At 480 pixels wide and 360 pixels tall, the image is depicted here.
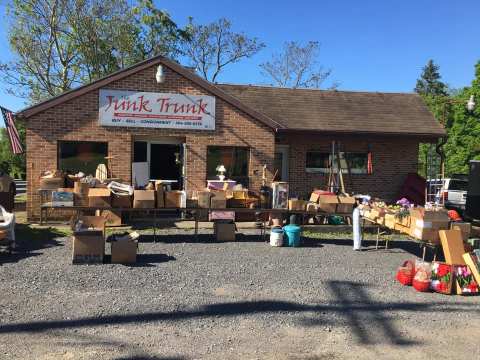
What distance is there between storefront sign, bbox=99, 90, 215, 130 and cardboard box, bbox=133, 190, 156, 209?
2.79 metres

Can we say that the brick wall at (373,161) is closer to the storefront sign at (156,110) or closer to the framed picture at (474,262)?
the storefront sign at (156,110)

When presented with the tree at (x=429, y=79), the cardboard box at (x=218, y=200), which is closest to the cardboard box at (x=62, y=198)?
the cardboard box at (x=218, y=200)

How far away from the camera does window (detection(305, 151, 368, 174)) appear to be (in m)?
15.1

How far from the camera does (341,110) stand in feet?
51.0

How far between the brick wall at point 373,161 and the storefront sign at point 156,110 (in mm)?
3170

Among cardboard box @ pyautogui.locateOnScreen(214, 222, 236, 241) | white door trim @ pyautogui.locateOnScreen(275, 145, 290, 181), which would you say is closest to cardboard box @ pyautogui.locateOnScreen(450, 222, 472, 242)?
cardboard box @ pyautogui.locateOnScreen(214, 222, 236, 241)

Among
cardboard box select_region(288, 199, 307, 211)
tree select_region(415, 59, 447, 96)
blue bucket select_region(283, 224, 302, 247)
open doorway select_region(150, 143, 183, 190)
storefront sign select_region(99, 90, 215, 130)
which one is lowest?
blue bucket select_region(283, 224, 302, 247)

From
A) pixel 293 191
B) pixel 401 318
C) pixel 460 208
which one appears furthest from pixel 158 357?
pixel 460 208

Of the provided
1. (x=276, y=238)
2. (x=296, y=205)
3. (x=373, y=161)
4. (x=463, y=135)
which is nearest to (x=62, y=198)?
(x=276, y=238)

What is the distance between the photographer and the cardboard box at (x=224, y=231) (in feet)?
33.8

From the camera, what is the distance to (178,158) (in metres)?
13.0

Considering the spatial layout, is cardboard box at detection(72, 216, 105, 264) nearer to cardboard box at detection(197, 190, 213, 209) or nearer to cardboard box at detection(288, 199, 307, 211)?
cardboard box at detection(197, 190, 213, 209)

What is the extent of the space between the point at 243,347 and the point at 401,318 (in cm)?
227

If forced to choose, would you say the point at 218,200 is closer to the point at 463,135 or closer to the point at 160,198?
the point at 160,198
